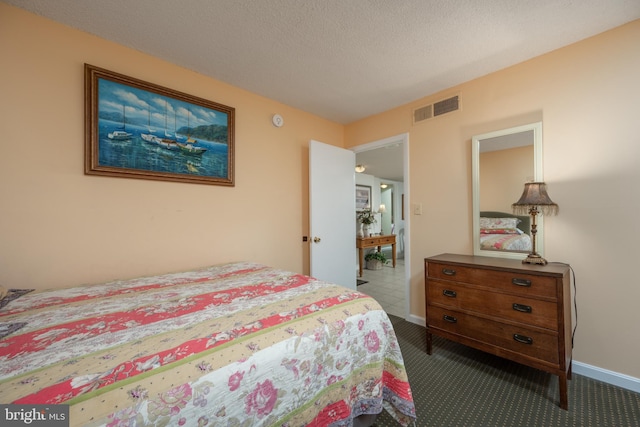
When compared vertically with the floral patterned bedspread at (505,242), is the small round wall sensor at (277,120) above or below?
above

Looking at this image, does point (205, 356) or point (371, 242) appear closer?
point (205, 356)

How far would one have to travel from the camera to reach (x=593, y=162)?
178 cm

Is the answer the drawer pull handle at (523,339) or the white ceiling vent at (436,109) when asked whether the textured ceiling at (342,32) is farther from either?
the drawer pull handle at (523,339)

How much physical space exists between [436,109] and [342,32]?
138 centimetres

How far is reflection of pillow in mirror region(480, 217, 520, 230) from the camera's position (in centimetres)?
214

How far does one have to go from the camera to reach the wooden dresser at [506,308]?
5.08 feet

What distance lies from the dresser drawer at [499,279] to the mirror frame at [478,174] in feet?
1.55

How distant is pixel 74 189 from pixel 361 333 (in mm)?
2093

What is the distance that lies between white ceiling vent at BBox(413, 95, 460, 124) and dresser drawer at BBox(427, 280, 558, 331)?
1.72m

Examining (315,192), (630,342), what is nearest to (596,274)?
(630,342)

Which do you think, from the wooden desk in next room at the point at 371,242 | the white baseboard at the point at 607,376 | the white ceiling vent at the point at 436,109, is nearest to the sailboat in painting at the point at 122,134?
the white ceiling vent at the point at 436,109

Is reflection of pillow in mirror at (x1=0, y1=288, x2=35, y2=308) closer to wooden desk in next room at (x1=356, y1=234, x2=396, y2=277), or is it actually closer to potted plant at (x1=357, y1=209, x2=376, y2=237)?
wooden desk in next room at (x1=356, y1=234, x2=396, y2=277)

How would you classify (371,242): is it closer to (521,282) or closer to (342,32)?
(521,282)

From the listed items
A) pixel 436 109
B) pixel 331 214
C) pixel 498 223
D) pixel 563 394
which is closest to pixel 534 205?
pixel 498 223
